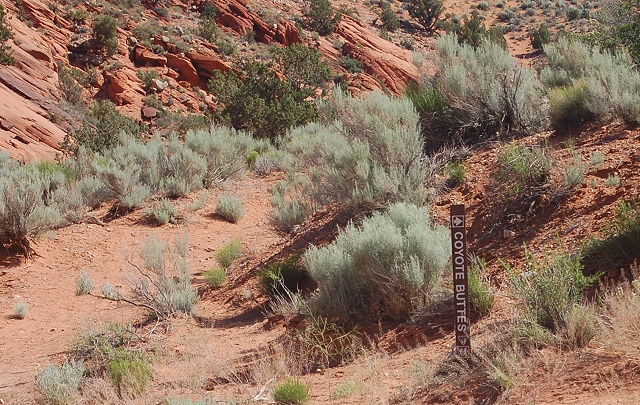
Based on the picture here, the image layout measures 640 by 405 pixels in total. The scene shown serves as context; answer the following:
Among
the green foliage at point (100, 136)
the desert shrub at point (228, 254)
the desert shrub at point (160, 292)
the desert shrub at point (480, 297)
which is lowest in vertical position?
the green foliage at point (100, 136)

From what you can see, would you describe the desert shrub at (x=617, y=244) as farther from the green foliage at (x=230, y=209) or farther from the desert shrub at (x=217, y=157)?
the desert shrub at (x=217, y=157)

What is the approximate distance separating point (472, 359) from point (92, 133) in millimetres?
19155

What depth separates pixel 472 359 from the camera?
4480 millimetres

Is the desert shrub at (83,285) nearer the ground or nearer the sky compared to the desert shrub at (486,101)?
nearer the ground

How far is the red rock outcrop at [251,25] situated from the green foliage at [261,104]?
748 inches

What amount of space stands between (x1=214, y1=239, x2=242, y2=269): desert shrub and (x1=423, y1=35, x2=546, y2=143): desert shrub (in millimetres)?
3402

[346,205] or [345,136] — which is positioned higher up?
[345,136]

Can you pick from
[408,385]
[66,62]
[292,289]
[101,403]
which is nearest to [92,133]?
[66,62]

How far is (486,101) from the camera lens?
8805 mm

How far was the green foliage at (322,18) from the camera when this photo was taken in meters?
45.9

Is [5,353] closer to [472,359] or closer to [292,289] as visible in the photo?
[292,289]

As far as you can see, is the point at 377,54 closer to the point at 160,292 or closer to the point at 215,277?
the point at 215,277

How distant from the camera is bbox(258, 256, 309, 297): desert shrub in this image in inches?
308

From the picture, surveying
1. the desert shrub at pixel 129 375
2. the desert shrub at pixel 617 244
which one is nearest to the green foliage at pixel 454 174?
the desert shrub at pixel 617 244
